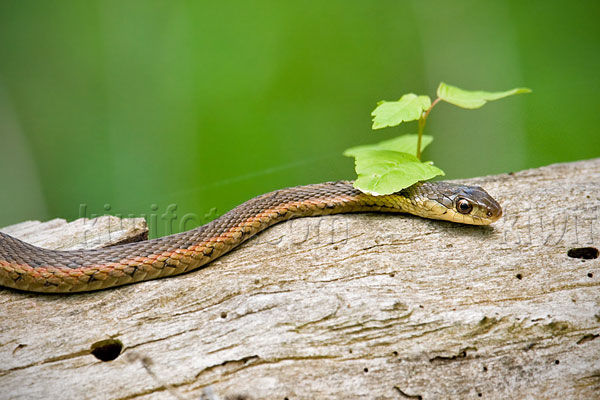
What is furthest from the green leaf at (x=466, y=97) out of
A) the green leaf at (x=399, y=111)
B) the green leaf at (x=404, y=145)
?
the green leaf at (x=404, y=145)

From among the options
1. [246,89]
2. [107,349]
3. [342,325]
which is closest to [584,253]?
[342,325]

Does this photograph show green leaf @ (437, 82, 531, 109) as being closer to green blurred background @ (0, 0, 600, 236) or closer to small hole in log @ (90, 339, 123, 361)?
green blurred background @ (0, 0, 600, 236)

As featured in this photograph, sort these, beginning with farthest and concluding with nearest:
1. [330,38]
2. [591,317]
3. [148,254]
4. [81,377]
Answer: [330,38]
[148,254]
[591,317]
[81,377]

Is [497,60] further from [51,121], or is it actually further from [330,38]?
[51,121]

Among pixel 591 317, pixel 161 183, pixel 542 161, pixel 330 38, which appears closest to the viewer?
pixel 591 317

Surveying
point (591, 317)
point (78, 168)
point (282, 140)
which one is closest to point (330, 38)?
point (282, 140)

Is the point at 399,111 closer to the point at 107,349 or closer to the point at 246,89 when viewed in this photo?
the point at 107,349

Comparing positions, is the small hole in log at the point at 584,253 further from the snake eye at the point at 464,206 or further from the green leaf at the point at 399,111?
the green leaf at the point at 399,111
